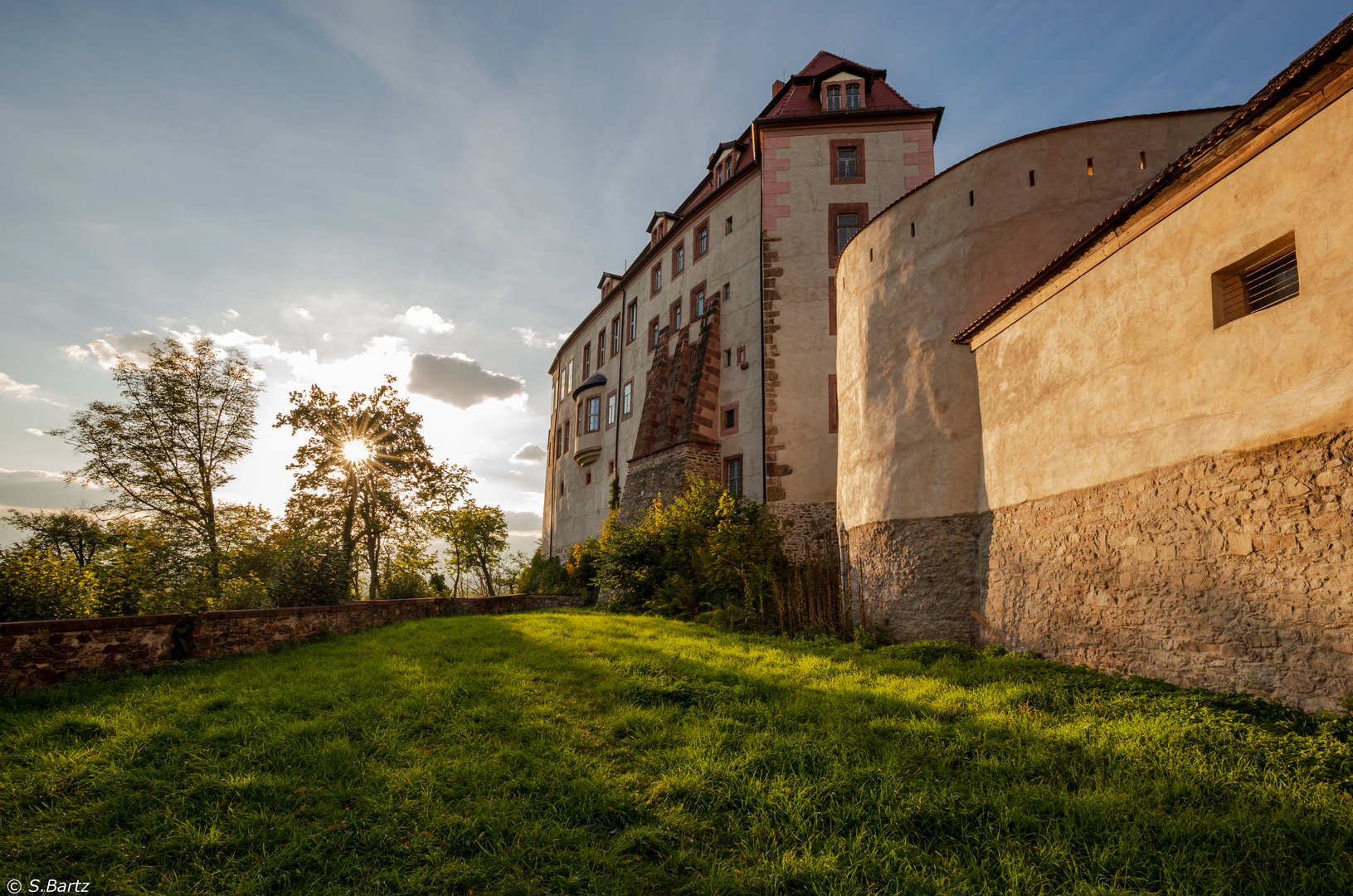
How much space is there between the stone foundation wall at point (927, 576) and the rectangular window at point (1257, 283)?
4.12m

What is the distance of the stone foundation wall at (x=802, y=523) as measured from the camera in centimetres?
1809

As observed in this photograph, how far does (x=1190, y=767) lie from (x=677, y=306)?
24087mm

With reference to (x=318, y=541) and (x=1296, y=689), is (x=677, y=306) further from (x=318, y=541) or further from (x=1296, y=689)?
(x=1296, y=689)

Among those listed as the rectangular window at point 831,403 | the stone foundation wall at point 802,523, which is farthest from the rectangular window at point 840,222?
the stone foundation wall at point 802,523

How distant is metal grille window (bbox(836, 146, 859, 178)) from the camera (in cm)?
2077

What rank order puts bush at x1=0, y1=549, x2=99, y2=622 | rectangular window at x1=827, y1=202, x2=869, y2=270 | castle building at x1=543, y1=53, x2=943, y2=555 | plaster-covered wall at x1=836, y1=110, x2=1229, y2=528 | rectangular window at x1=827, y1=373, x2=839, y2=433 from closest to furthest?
bush at x1=0, y1=549, x2=99, y2=622
plaster-covered wall at x1=836, y1=110, x2=1229, y2=528
rectangular window at x1=827, y1=373, x2=839, y2=433
castle building at x1=543, y1=53, x2=943, y2=555
rectangular window at x1=827, y1=202, x2=869, y2=270

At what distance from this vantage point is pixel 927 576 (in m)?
9.70

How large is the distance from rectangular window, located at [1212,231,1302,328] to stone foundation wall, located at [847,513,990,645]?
412 cm

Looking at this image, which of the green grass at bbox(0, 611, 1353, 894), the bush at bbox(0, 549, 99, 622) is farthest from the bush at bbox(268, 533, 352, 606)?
the green grass at bbox(0, 611, 1353, 894)

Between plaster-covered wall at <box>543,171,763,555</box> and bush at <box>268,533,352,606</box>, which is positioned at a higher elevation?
plaster-covered wall at <box>543,171,763,555</box>

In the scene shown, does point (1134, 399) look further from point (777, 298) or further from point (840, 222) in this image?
point (840, 222)

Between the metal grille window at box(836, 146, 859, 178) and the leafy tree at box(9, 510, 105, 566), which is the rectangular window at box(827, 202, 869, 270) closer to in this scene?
the metal grille window at box(836, 146, 859, 178)

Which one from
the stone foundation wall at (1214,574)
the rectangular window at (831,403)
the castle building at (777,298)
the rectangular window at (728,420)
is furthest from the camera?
the rectangular window at (728,420)

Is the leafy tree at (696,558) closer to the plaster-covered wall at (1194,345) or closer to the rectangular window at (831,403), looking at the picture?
the rectangular window at (831,403)
